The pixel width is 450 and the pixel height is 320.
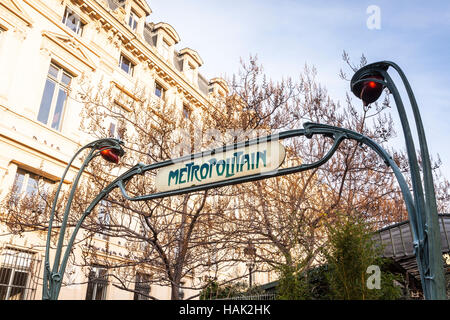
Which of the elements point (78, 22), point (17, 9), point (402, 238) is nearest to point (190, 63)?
point (78, 22)

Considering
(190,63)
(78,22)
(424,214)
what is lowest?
(424,214)

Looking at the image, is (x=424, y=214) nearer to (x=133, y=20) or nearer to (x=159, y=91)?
(x=159, y=91)

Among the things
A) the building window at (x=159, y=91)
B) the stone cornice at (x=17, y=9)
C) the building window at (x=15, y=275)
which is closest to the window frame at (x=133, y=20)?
the building window at (x=159, y=91)

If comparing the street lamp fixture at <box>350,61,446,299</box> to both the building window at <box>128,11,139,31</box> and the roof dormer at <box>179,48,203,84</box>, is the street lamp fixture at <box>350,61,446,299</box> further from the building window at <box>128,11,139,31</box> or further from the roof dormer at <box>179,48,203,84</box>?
the roof dormer at <box>179,48,203,84</box>

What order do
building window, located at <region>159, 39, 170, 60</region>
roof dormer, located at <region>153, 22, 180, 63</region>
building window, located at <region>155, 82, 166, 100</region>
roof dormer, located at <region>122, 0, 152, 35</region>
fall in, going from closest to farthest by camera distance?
roof dormer, located at <region>122, 0, 152, 35</region>
building window, located at <region>155, 82, 166, 100</region>
roof dormer, located at <region>153, 22, 180, 63</region>
building window, located at <region>159, 39, 170, 60</region>

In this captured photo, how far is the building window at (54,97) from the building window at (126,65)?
3967mm

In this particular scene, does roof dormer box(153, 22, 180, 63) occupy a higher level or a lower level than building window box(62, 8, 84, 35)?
higher

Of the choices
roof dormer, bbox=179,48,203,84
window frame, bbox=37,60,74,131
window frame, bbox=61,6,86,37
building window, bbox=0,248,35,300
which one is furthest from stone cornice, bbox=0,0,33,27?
roof dormer, bbox=179,48,203,84

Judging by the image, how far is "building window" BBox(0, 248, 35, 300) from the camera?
12945mm

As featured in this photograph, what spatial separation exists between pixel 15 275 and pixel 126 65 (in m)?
12.7

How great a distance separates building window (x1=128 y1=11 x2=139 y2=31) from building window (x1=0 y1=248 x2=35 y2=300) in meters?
14.3

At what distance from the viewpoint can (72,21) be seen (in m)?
18.5

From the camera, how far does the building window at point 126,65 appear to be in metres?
21.1
